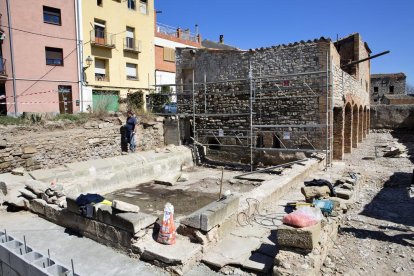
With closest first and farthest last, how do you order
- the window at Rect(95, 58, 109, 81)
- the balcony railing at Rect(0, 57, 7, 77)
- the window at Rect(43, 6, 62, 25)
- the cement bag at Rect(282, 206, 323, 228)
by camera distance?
the cement bag at Rect(282, 206, 323, 228) → the balcony railing at Rect(0, 57, 7, 77) → the window at Rect(43, 6, 62, 25) → the window at Rect(95, 58, 109, 81)

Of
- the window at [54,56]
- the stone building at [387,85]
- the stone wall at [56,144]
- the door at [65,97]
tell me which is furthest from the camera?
the stone building at [387,85]

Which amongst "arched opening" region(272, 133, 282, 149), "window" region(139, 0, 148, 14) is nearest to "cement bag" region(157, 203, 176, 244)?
"arched opening" region(272, 133, 282, 149)

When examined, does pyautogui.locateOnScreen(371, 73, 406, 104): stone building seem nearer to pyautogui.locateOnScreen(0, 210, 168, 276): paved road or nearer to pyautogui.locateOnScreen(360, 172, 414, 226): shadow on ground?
pyautogui.locateOnScreen(360, 172, 414, 226): shadow on ground

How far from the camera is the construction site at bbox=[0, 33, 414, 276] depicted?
4535 millimetres

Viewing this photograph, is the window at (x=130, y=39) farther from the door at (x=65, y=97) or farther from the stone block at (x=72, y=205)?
the stone block at (x=72, y=205)

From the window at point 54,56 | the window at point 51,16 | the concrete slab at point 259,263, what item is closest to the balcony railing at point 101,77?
the window at point 54,56

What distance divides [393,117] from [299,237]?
78.0ft

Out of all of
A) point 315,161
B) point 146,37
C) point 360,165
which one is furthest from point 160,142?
point 146,37

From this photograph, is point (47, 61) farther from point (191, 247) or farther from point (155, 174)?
point (191, 247)

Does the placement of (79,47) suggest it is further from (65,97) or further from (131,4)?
(131,4)

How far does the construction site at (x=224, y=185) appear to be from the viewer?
454 cm

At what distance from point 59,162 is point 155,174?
3379 mm

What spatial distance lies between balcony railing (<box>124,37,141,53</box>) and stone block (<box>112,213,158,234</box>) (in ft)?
66.9

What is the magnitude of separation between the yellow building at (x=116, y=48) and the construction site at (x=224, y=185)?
753 centimetres
